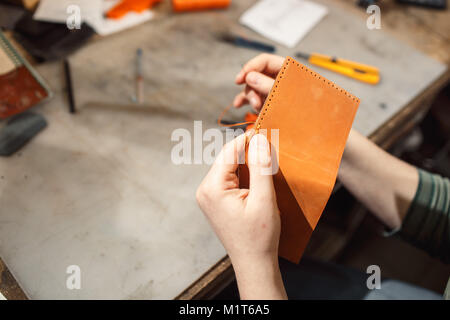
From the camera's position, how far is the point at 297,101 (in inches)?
23.7

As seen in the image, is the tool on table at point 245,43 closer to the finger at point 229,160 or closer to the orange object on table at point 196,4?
the orange object on table at point 196,4

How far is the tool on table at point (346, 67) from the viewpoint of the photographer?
982mm

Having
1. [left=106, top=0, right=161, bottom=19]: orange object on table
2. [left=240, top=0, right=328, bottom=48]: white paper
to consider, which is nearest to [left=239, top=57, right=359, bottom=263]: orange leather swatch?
[left=240, top=0, right=328, bottom=48]: white paper

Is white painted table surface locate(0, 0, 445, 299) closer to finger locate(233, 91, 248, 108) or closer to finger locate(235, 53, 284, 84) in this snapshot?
finger locate(233, 91, 248, 108)

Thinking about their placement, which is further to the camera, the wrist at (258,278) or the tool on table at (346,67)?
the tool on table at (346,67)

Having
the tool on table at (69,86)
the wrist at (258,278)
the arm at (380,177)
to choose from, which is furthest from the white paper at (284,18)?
the wrist at (258,278)

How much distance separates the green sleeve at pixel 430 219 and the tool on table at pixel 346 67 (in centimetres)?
35

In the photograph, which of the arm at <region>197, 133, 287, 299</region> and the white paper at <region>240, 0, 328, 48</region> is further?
the white paper at <region>240, 0, 328, 48</region>

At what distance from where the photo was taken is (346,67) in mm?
997

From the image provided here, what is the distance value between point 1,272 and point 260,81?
26.6 inches

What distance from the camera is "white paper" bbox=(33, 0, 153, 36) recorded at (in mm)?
999

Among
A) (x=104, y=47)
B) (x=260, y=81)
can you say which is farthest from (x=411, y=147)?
(x=104, y=47)

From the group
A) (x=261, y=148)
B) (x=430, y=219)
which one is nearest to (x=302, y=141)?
(x=261, y=148)
